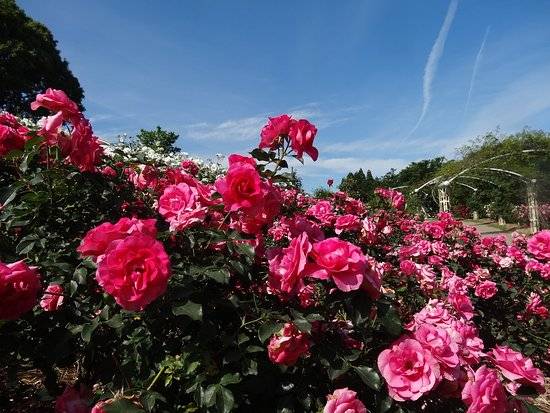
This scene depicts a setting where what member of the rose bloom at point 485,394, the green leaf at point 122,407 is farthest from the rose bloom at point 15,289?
the rose bloom at point 485,394

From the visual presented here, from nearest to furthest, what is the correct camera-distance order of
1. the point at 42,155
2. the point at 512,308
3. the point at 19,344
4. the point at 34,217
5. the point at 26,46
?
1. the point at 19,344
2. the point at 34,217
3. the point at 42,155
4. the point at 512,308
5. the point at 26,46

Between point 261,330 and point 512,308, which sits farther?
point 512,308

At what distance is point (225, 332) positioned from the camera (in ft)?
4.30

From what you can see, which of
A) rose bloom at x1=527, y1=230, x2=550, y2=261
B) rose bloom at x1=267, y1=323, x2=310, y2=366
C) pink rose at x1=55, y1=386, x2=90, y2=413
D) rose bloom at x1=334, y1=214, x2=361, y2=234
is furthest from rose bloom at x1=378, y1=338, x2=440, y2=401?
rose bloom at x1=527, y1=230, x2=550, y2=261

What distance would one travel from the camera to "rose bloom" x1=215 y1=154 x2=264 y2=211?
1.24 meters

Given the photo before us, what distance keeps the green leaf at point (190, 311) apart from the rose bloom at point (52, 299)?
2.04 ft

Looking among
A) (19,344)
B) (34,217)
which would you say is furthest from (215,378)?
(34,217)

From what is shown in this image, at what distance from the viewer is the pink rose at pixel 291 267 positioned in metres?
1.16

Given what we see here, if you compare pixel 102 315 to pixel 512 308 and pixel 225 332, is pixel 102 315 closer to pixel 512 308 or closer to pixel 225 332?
pixel 225 332

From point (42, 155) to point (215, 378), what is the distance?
1.18 metres

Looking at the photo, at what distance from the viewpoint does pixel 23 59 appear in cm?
2098

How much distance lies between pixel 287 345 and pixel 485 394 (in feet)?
1.69

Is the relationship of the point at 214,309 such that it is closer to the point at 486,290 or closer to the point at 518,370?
the point at 518,370

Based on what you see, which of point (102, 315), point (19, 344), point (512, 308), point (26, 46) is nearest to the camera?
point (102, 315)
